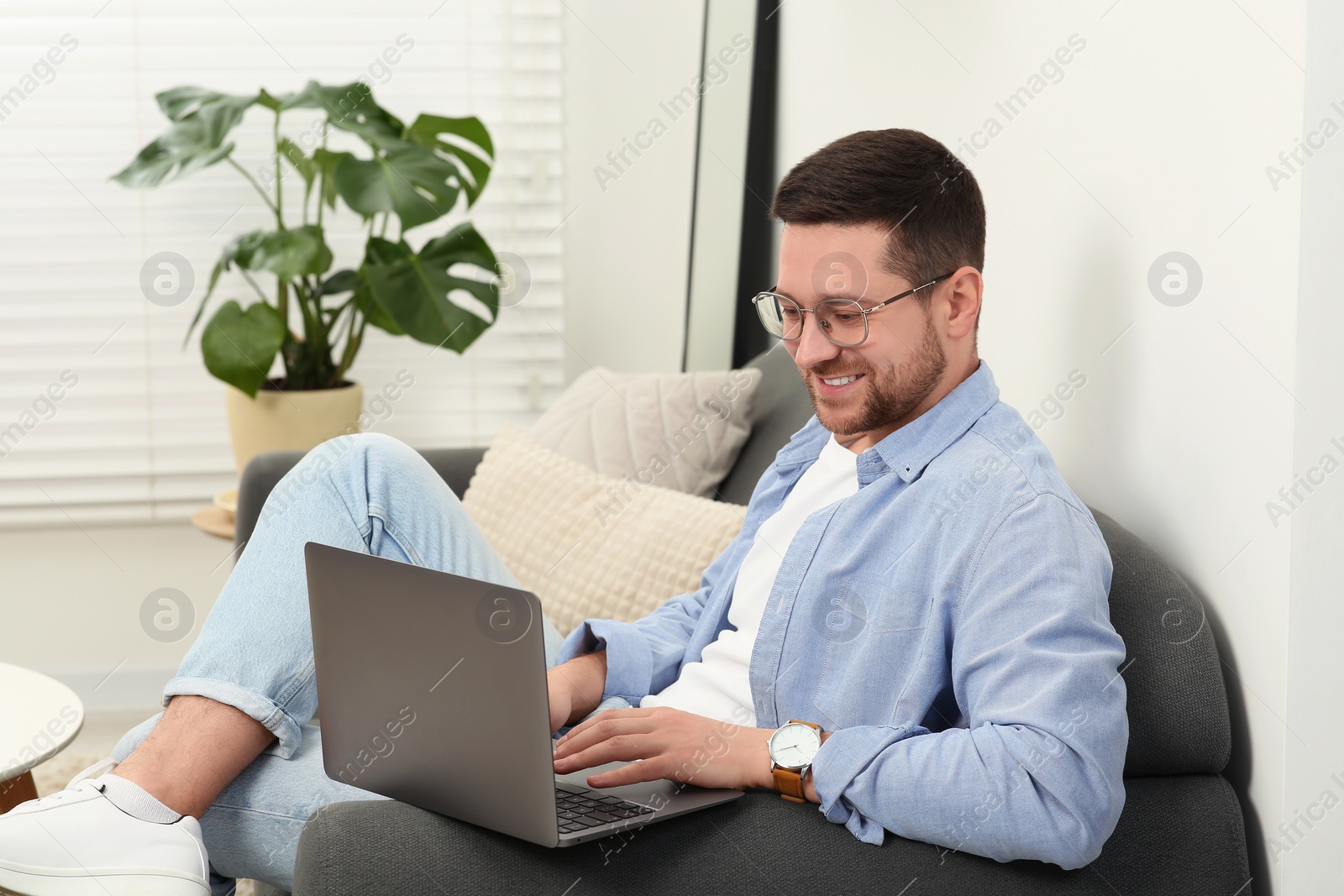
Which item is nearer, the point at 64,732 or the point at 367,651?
the point at 367,651

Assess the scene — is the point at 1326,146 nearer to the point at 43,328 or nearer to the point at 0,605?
the point at 43,328

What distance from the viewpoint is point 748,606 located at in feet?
4.26

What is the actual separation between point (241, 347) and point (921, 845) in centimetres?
200

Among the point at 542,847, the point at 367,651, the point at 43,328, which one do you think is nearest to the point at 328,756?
the point at 367,651

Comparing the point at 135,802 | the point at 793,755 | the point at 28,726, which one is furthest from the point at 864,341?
the point at 28,726

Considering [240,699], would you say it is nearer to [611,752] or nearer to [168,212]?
[611,752]

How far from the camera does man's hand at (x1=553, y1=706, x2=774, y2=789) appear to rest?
1.00 metres

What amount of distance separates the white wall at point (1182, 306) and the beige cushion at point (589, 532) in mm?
501

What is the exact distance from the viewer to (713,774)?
100 centimetres

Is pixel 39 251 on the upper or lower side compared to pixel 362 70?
lower

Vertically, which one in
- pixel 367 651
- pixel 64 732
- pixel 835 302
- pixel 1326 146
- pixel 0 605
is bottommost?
pixel 0 605

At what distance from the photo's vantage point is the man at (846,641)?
91 cm

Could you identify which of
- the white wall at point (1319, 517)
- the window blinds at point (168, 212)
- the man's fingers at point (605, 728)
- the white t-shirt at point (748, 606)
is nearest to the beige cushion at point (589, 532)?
the white t-shirt at point (748, 606)

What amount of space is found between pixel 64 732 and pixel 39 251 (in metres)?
1.75
